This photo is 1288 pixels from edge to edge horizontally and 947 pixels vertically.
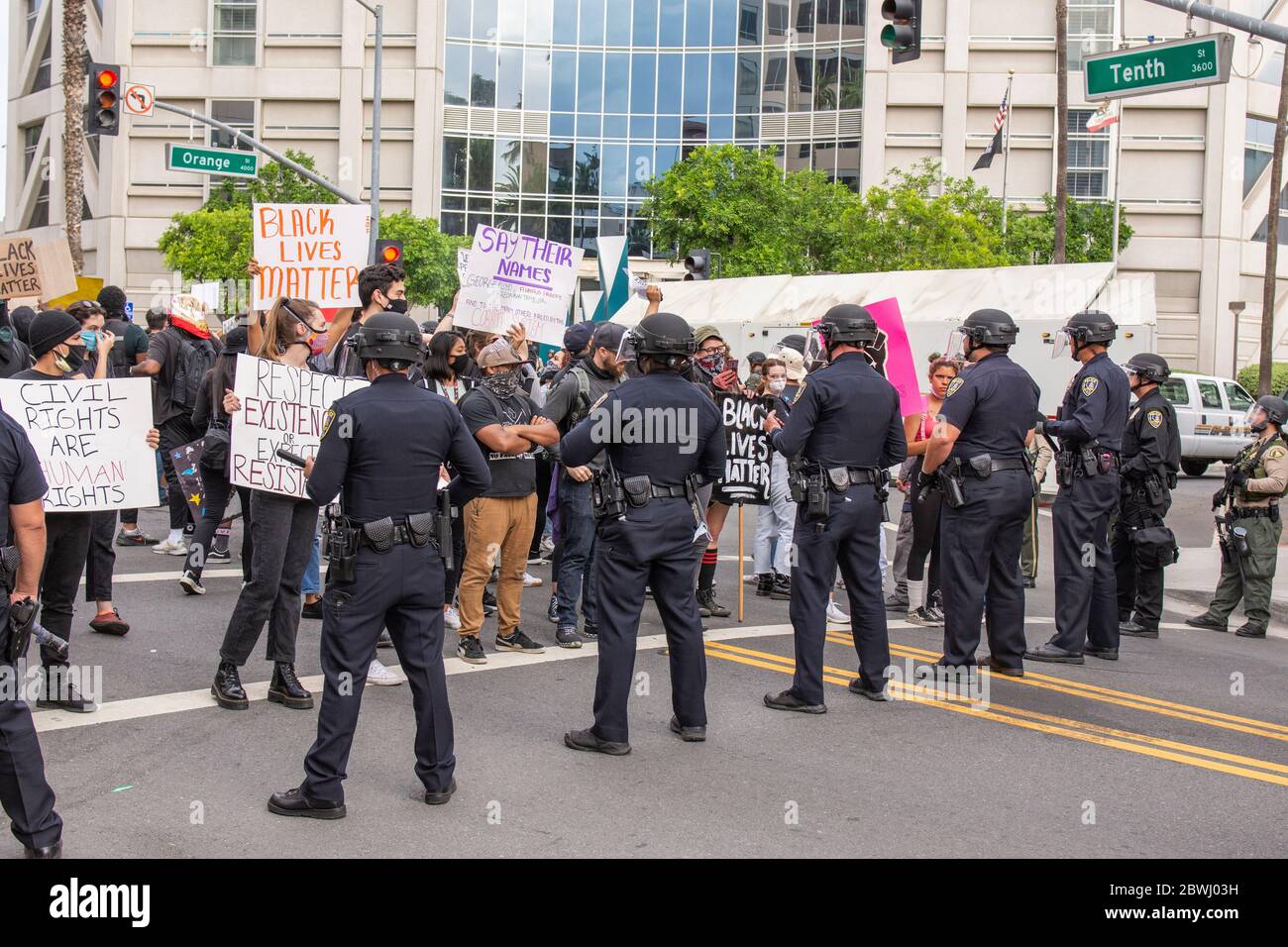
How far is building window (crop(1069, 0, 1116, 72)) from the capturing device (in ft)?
169

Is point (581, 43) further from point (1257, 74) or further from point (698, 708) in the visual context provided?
point (698, 708)

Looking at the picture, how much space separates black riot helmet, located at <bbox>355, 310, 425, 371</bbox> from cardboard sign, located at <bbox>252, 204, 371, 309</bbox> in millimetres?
3375

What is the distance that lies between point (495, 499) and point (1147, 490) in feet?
16.8

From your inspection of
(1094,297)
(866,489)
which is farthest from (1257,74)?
(866,489)

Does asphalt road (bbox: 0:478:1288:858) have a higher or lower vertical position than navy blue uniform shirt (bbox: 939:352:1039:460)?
lower

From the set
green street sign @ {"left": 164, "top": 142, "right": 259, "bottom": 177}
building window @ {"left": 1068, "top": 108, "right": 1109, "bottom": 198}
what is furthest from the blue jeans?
building window @ {"left": 1068, "top": 108, "right": 1109, "bottom": 198}

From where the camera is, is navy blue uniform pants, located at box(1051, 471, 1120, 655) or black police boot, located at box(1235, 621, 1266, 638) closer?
navy blue uniform pants, located at box(1051, 471, 1120, 655)

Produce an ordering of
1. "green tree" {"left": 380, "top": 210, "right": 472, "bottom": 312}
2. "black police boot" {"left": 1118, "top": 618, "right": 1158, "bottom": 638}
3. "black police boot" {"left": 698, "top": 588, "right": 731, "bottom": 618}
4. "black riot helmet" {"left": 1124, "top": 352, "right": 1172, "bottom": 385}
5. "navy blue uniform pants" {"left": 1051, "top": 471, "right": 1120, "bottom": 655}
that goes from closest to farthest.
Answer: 1. "navy blue uniform pants" {"left": 1051, "top": 471, "right": 1120, "bottom": 655}
2. "black riot helmet" {"left": 1124, "top": 352, "right": 1172, "bottom": 385}
3. "black police boot" {"left": 698, "top": 588, "right": 731, "bottom": 618}
4. "black police boot" {"left": 1118, "top": 618, "right": 1158, "bottom": 638}
5. "green tree" {"left": 380, "top": 210, "right": 472, "bottom": 312}

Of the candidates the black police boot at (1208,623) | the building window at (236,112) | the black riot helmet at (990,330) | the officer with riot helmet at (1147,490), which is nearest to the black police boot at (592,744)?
the black riot helmet at (990,330)

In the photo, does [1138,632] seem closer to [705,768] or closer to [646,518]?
[705,768]

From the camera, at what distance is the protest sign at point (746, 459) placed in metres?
9.85

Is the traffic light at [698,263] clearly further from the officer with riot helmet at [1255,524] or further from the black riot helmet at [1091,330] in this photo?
the black riot helmet at [1091,330]

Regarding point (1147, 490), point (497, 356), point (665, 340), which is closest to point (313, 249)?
point (497, 356)

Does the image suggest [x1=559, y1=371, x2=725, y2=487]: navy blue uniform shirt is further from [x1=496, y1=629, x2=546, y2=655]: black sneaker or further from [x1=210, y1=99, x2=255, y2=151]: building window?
[x1=210, y1=99, x2=255, y2=151]: building window
